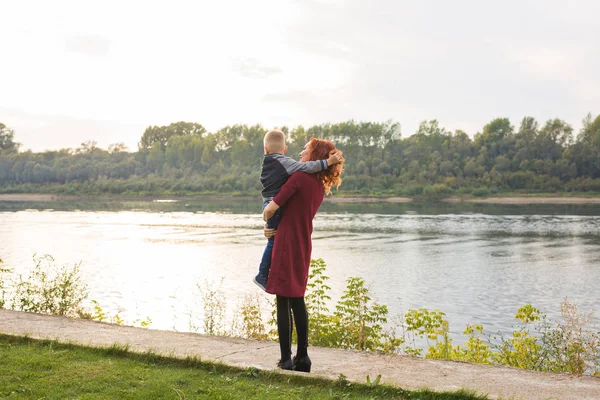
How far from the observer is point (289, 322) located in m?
5.17

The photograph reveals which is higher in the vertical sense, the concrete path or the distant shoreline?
the distant shoreline

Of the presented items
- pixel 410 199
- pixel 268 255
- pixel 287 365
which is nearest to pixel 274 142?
pixel 268 255

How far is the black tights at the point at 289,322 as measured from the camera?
5.07m

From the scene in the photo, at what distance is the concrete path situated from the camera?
15.9 feet

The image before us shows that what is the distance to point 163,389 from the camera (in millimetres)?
4547

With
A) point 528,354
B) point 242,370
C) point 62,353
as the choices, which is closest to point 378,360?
point 242,370

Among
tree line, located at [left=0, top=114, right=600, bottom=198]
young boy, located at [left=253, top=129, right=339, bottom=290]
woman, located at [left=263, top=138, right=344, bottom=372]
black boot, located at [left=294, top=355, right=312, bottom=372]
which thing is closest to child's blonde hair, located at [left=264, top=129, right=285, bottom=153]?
young boy, located at [left=253, top=129, right=339, bottom=290]

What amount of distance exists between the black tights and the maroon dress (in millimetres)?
137

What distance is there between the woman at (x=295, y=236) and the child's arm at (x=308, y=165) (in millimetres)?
45

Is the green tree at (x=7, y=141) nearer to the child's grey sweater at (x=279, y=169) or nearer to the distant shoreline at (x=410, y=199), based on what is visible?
the distant shoreline at (x=410, y=199)

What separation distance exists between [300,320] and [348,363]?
769 mm

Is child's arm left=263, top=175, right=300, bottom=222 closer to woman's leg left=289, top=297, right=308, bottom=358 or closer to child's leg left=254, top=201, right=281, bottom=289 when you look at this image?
child's leg left=254, top=201, right=281, bottom=289

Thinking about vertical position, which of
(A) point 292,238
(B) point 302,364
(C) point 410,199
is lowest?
(B) point 302,364

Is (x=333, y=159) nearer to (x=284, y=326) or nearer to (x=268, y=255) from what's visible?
(x=268, y=255)
